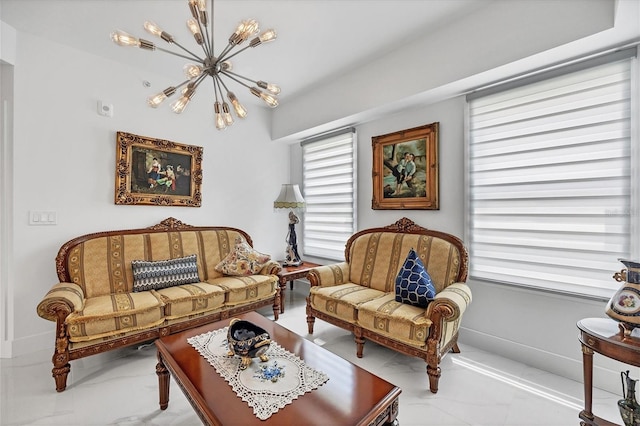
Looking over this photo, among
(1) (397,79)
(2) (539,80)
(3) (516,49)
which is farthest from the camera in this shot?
(1) (397,79)

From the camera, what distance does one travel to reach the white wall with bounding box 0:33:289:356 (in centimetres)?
254

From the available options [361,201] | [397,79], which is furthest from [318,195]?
[397,79]

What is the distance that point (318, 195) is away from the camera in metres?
4.29

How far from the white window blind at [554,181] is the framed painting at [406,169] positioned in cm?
38

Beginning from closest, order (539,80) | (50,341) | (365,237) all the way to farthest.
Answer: (539,80), (50,341), (365,237)

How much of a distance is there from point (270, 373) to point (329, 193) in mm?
2925

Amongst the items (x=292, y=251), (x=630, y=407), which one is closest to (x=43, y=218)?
(x=292, y=251)

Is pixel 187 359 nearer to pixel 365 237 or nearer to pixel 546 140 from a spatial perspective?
pixel 365 237

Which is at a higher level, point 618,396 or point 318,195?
point 318,195

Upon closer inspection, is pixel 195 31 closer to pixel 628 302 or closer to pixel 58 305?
pixel 58 305

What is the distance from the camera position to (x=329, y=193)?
13.5 ft

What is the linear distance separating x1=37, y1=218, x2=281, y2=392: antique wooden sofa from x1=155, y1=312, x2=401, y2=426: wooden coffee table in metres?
0.87

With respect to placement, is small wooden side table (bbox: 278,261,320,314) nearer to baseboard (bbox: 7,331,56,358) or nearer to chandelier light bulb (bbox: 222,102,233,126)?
chandelier light bulb (bbox: 222,102,233,126)

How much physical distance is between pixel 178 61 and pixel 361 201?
8.62 ft
